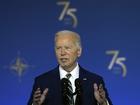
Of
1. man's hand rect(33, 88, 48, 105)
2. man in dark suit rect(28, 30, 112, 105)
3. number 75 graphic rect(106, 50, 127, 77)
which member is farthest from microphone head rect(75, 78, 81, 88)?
number 75 graphic rect(106, 50, 127, 77)

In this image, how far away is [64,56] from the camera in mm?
2055

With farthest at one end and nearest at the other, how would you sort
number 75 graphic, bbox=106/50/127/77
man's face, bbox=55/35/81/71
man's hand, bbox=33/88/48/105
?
number 75 graphic, bbox=106/50/127/77 → man's face, bbox=55/35/81/71 → man's hand, bbox=33/88/48/105

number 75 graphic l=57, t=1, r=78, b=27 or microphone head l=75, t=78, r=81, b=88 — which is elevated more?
number 75 graphic l=57, t=1, r=78, b=27

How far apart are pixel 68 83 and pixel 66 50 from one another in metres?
0.15

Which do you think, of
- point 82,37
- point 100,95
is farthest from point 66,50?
point 82,37

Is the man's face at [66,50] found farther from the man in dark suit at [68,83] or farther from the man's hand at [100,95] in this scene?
the man's hand at [100,95]

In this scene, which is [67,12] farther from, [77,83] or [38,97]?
[38,97]

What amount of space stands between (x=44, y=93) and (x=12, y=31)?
1509 millimetres

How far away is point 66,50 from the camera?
2070 millimetres

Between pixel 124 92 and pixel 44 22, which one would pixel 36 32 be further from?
pixel 124 92

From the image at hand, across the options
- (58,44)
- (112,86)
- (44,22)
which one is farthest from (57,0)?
(58,44)

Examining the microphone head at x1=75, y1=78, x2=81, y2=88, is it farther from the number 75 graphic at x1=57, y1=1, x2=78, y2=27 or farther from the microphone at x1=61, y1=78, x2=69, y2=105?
the number 75 graphic at x1=57, y1=1, x2=78, y2=27

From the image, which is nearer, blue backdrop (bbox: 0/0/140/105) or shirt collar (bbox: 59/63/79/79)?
shirt collar (bbox: 59/63/79/79)

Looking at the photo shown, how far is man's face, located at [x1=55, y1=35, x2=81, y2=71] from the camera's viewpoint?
2053 millimetres
